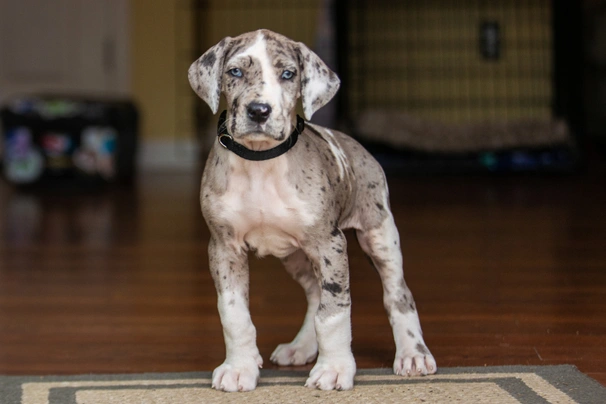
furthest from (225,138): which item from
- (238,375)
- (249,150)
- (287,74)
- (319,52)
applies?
(319,52)

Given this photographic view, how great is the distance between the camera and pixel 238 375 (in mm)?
1846

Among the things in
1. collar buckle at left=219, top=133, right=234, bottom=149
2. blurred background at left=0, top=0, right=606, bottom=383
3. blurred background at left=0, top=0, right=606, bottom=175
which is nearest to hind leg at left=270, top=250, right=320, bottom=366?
blurred background at left=0, top=0, right=606, bottom=383

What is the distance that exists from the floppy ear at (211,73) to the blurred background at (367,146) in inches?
24.7

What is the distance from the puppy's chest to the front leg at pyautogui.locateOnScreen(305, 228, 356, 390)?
65mm

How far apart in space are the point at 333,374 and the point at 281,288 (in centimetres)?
113

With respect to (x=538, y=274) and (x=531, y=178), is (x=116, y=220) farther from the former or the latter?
(x=531, y=178)

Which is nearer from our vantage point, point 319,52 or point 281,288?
point 281,288

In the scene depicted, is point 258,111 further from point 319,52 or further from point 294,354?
point 319,52

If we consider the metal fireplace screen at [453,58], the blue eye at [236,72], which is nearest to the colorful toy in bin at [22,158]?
the metal fireplace screen at [453,58]

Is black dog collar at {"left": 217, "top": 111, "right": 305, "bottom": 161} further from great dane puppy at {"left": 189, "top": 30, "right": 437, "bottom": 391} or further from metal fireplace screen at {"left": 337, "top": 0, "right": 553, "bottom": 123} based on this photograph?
metal fireplace screen at {"left": 337, "top": 0, "right": 553, "bottom": 123}

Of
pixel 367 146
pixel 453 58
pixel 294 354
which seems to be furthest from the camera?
pixel 453 58

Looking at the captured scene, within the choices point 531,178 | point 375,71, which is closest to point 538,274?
point 531,178

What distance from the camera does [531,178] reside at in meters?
5.98

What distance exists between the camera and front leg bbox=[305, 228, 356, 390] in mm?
1841
